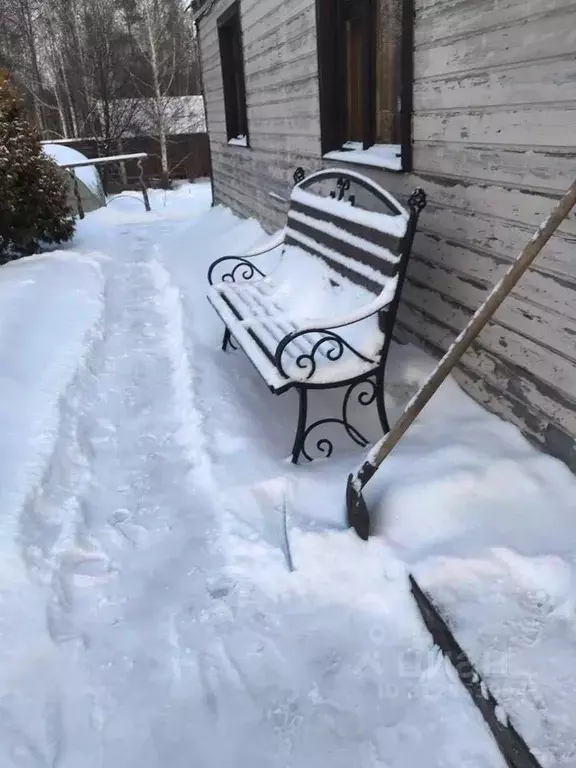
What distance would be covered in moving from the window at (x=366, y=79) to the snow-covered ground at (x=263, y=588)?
142cm

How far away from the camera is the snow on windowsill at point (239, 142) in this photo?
7630 millimetres

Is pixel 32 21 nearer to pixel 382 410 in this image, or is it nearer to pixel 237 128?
pixel 237 128

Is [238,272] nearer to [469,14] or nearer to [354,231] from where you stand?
[354,231]

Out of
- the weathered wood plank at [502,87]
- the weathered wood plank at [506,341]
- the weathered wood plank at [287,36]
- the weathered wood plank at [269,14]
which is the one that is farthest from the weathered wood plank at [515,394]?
the weathered wood plank at [269,14]

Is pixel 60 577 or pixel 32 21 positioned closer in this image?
pixel 60 577

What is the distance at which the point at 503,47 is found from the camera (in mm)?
2473

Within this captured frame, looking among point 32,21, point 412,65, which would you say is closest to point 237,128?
point 412,65

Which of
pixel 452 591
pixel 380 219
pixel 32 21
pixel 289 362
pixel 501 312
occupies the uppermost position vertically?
pixel 32 21

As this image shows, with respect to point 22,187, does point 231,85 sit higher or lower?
higher

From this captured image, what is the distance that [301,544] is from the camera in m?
2.29

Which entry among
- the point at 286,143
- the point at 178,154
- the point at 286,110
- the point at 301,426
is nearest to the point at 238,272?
the point at 286,143

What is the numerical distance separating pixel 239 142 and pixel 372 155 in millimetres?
4553

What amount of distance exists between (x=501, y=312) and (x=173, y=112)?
74.8 ft

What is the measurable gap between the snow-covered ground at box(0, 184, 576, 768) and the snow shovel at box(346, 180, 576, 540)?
4.5 inches
